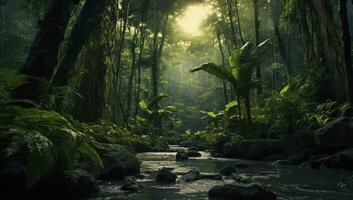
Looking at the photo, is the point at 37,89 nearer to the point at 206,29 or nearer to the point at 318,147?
the point at 318,147

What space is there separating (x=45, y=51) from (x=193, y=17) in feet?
78.4

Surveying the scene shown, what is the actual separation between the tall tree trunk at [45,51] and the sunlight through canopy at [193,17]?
21201 millimetres

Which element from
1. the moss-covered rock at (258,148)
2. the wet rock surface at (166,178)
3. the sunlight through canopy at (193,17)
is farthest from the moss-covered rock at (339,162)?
the sunlight through canopy at (193,17)

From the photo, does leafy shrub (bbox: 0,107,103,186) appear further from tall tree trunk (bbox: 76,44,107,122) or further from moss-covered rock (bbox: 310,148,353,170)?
tall tree trunk (bbox: 76,44,107,122)

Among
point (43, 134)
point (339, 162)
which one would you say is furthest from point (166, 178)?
point (339, 162)

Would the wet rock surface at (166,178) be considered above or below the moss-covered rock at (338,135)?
below

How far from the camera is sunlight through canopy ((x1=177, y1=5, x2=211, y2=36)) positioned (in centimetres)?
2611

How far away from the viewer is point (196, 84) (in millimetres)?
53188

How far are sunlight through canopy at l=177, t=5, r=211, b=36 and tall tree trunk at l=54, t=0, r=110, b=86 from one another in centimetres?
1952

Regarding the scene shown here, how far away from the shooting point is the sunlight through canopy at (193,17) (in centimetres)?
2611

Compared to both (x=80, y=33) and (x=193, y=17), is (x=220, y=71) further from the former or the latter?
(x=193, y=17)

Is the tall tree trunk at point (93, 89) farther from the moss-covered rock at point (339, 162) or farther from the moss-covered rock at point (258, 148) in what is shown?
the moss-covered rock at point (339, 162)

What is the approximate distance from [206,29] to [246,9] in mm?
4075

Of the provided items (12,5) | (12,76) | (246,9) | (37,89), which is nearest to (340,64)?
(37,89)
